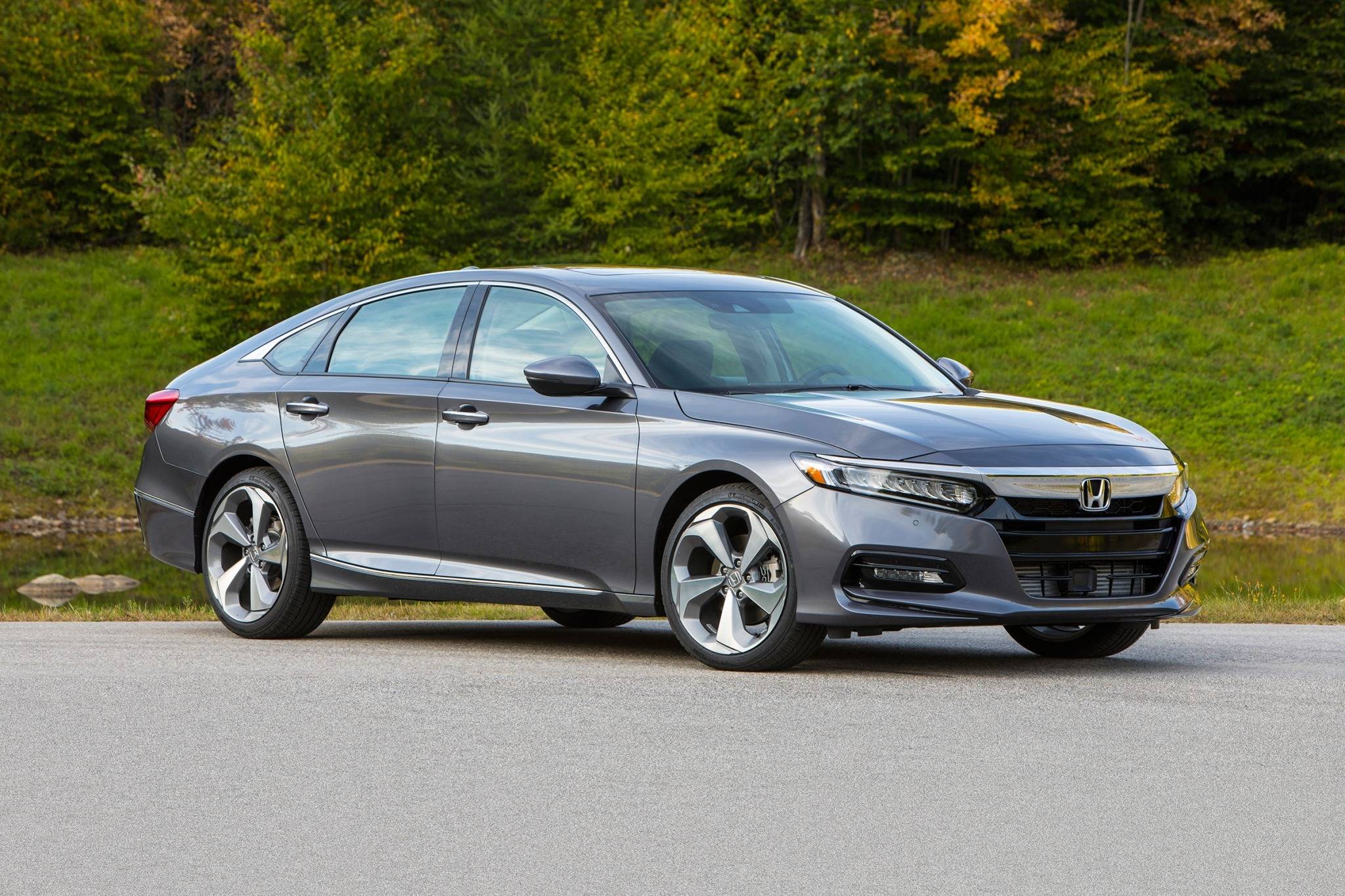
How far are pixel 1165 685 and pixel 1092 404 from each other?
26.8 meters

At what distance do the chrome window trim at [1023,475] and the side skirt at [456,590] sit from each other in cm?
125

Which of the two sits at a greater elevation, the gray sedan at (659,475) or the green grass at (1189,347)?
the gray sedan at (659,475)

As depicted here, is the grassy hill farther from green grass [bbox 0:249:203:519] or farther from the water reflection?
the water reflection

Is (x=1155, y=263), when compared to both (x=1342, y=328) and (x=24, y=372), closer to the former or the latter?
(x=1342, y=328)

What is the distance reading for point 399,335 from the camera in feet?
29.3

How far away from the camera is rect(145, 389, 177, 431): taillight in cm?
986

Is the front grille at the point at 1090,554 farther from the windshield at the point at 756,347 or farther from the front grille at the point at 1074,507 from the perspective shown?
the windshield at the point at 756,347

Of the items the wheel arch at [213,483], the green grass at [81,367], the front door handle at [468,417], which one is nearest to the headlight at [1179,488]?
the front door handle at [468,417]

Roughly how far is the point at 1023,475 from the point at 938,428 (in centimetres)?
41

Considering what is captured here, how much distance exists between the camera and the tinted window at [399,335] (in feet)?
28.7

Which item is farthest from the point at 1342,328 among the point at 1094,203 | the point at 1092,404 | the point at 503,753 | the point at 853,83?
the point at 503,753

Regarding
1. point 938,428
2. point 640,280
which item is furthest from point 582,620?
point 938,428

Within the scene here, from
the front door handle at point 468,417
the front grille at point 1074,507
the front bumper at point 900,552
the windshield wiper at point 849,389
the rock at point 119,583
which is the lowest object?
the rock at point 119,583

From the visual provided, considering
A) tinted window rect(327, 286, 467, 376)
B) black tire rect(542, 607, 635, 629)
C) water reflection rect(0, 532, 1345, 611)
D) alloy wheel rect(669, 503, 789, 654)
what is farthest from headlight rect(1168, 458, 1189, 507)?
water reflection rect(0, 532, 1345, 611)
